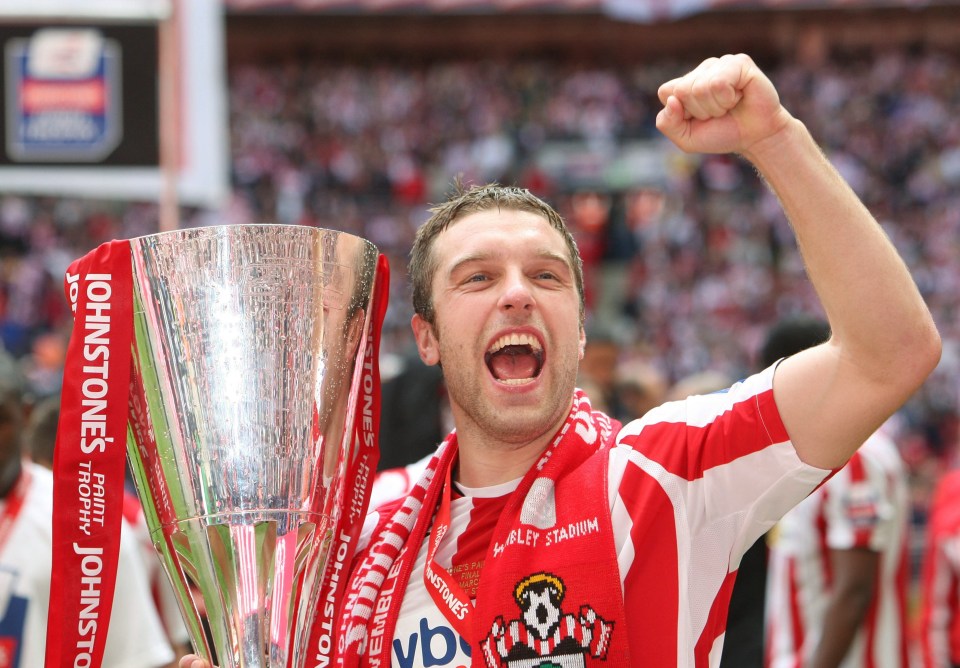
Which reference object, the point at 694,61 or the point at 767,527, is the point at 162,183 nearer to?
the point at 767,527

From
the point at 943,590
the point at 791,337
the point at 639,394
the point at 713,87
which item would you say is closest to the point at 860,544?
the point at 943,590

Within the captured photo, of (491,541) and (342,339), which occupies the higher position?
(342,339)

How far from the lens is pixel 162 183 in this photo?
4551 mm

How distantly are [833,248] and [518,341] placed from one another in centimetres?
58

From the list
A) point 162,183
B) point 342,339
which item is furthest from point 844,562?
point 162,183

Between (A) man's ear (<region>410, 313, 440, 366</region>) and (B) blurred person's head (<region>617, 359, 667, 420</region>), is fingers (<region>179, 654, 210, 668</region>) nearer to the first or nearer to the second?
(A) man's ear (<region>410, 313, 440, 366</region>)

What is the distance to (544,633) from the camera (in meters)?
1.79

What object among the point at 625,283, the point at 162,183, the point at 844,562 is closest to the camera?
the point at 844,562

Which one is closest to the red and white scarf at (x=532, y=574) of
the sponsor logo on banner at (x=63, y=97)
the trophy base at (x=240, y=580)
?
the trophy base at (x=240, y=580)

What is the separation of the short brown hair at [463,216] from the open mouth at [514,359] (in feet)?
0.52

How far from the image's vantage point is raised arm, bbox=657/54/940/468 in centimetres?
166

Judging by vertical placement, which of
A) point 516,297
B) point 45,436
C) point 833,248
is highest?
point 45,436

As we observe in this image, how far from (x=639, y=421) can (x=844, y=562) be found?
185 cm

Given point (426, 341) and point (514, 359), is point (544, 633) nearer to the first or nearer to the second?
point (514, 359)
